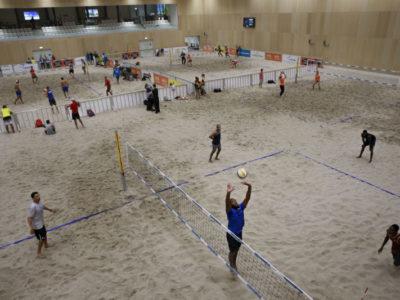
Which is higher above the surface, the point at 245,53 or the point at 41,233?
the point at 245,53

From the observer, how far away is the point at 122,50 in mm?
41125

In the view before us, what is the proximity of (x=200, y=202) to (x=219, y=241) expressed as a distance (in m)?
1.90

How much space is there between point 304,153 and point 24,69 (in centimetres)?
3338

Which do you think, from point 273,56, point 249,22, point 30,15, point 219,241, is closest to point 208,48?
point 249,22

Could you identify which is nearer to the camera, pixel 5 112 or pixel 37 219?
pixel 37 219

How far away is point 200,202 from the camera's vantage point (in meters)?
9.09

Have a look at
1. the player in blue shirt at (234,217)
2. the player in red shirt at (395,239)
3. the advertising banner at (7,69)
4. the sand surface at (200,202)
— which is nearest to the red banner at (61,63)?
the advertising banner at (7,69)

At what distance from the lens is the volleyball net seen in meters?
5.84

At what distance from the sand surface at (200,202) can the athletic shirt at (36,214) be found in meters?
0.91

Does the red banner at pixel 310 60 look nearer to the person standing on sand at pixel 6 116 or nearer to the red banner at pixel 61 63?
the person standing on sand at pixel 6 116

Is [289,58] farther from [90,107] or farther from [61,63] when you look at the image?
[61,63]

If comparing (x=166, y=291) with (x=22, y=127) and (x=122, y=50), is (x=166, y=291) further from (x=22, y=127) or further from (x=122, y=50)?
(x=122, y=50)

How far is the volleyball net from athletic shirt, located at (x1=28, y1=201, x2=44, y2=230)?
3.06m

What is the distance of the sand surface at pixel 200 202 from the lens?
6297mm
